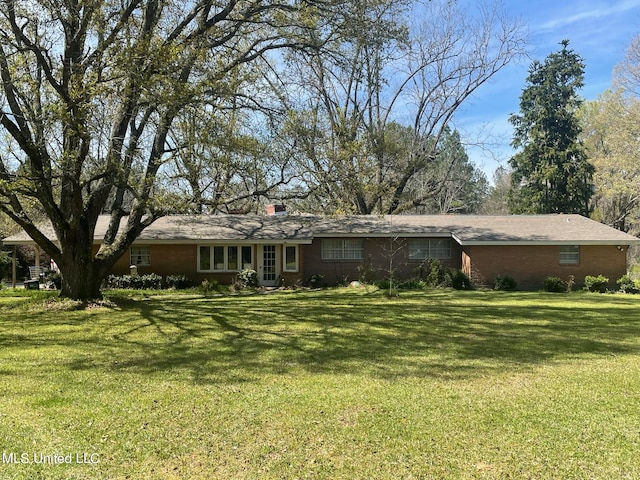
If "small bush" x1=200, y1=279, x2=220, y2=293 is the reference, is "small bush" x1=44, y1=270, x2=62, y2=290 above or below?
→ above

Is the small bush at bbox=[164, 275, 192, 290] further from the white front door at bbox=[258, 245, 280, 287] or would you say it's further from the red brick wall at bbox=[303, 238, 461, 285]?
the red brick wall at bbox=[303, 238, 461, 285]

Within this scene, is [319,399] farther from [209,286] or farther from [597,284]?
[597,284]

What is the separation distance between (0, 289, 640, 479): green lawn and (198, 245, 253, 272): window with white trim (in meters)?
10.8

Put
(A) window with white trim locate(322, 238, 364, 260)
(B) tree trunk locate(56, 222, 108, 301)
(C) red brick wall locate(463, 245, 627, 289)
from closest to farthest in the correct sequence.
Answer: (B) tree trunk locate(56, 222, 108, 301), (C) red brick wall locate(463, 245, 627, 289), (A) window with white trim locate(322, 238, 364, 260)

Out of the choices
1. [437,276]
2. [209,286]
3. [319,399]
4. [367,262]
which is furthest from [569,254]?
[319,399]

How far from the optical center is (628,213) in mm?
40250

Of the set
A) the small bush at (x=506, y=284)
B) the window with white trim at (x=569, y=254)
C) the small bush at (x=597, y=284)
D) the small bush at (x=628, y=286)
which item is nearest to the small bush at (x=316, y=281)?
the small bush at (x=506, y=284)

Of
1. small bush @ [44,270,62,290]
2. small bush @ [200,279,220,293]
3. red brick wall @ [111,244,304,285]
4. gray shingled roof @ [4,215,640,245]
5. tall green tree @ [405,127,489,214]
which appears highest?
tall green tree @ [405,127,489,214]

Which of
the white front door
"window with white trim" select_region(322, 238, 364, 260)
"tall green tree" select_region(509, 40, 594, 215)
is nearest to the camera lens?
the white front door

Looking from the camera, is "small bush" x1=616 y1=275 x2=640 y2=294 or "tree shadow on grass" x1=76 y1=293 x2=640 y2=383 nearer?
"tree shadow on grass" x1=76 y1=293 x2=640 y2=383

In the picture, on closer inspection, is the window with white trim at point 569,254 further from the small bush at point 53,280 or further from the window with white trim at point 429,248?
the small bush at point 53,280

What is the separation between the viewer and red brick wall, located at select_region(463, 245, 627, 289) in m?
22.9

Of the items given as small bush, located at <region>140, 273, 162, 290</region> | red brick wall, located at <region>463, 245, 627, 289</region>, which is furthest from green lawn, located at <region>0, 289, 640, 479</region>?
red brick wall, located at <region>463, 245, 627, 289</region>

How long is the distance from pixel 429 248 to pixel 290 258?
7227mm
